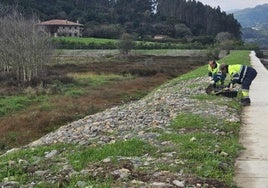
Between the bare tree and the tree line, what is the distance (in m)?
74.1

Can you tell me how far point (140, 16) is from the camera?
163875 millimetres

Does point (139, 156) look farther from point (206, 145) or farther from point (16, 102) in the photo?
point (16, 102)

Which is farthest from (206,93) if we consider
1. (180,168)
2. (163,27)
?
(163,27)

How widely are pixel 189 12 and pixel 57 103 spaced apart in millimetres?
148155

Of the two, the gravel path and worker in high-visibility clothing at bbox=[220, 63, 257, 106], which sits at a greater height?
worker in high-visibility clothing at bbox=[220, 63, 257, 106]

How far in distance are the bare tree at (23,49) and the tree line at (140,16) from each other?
74.1 m

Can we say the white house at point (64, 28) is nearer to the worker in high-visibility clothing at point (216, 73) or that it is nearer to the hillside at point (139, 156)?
the worker in high-visibility clothing at point (216, 73)

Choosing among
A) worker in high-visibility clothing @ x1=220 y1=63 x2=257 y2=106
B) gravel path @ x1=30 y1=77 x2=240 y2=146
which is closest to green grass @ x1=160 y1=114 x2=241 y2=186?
gravel path @ x1=30 y1=77 x2=240 y2=146

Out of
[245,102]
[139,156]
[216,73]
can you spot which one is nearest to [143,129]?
[139,156]

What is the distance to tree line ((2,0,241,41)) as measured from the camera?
136000 mm

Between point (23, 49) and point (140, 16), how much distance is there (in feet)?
402

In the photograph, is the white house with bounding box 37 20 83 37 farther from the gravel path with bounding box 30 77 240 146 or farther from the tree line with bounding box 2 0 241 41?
the gravel path with bounding box 30 77 240 146

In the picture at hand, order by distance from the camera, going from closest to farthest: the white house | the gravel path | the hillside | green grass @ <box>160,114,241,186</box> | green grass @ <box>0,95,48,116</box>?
the hillside, green grass @ <box>160,114,241,186</box>, the gravel path, green grass @ <box>0,95,48,116</box>, the white house

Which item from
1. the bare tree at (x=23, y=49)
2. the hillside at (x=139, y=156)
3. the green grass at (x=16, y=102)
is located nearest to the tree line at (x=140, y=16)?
the bare tree at (x=23, y=49)
